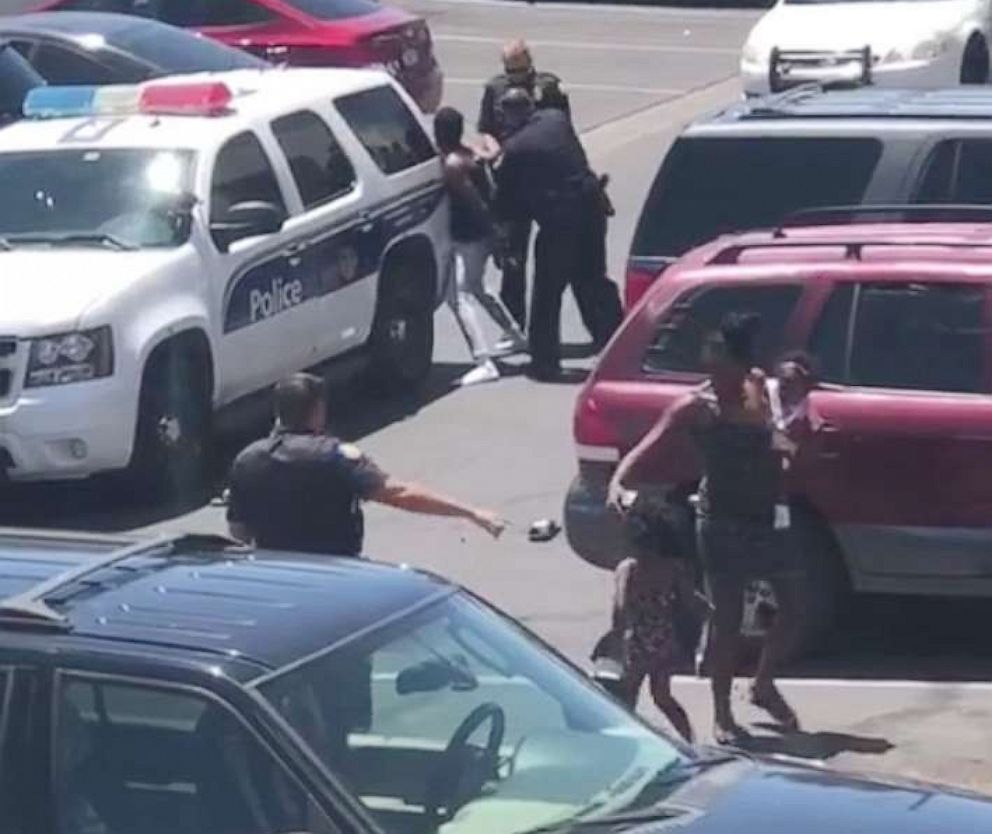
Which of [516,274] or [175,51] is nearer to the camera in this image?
[516,274]

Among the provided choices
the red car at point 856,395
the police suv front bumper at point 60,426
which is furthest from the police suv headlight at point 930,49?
the red car at point 856,395

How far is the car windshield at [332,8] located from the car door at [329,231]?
9.60 m

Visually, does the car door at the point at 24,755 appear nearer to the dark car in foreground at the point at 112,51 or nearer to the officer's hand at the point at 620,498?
Result: the officer's hand at the point at 620,498

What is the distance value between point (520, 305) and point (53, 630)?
12892 mm

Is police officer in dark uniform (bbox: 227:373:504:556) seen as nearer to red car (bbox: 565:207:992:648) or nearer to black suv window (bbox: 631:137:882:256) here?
red car (bbox: 565:207:992:648)

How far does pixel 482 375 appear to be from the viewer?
719 inches

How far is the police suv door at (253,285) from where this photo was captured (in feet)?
52.2

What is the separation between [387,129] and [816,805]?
11678 millimetres

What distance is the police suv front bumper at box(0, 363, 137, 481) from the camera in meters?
14.8

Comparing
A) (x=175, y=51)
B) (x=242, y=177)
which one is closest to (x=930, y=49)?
(x=175, y=51)

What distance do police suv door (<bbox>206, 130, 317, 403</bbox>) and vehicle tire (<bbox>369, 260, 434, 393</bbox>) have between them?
0.93m

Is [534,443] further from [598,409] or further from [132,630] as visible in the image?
[132,630]

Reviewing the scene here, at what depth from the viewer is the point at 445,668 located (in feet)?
22.2

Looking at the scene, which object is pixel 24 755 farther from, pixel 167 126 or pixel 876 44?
pixel 876 44
